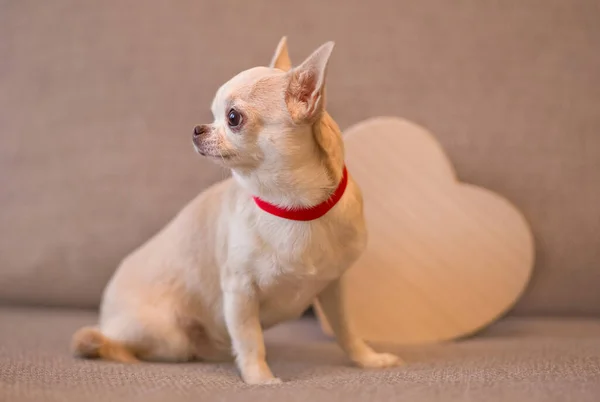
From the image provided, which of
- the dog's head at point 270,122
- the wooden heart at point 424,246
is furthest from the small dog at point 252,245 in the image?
the wooden heart at point 424,246

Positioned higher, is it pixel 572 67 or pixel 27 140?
pixel 572 67

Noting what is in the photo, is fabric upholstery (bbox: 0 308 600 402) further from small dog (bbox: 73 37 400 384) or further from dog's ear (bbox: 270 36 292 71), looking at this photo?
dog's ear (bbox: 270 36 292 71)

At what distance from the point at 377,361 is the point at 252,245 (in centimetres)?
33

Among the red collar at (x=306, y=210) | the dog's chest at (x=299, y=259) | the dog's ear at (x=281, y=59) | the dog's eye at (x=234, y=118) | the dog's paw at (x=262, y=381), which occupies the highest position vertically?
the dog's ear at (x=281, y=59)

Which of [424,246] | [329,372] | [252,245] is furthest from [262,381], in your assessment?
[424,246]

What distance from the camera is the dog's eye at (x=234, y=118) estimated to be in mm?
1046

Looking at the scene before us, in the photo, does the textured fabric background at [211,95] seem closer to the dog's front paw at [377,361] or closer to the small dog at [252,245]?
the small dog at [252,245]

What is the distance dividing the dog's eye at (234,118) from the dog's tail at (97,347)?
1.60ft

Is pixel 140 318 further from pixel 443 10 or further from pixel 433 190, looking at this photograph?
pixel 443 10

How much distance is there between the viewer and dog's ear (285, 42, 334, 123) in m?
1.01

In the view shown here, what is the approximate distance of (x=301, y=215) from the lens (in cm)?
108

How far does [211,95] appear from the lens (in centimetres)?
163

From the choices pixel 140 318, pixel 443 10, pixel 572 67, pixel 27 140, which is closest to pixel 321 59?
pixel 140 318

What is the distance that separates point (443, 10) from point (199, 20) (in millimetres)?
615
